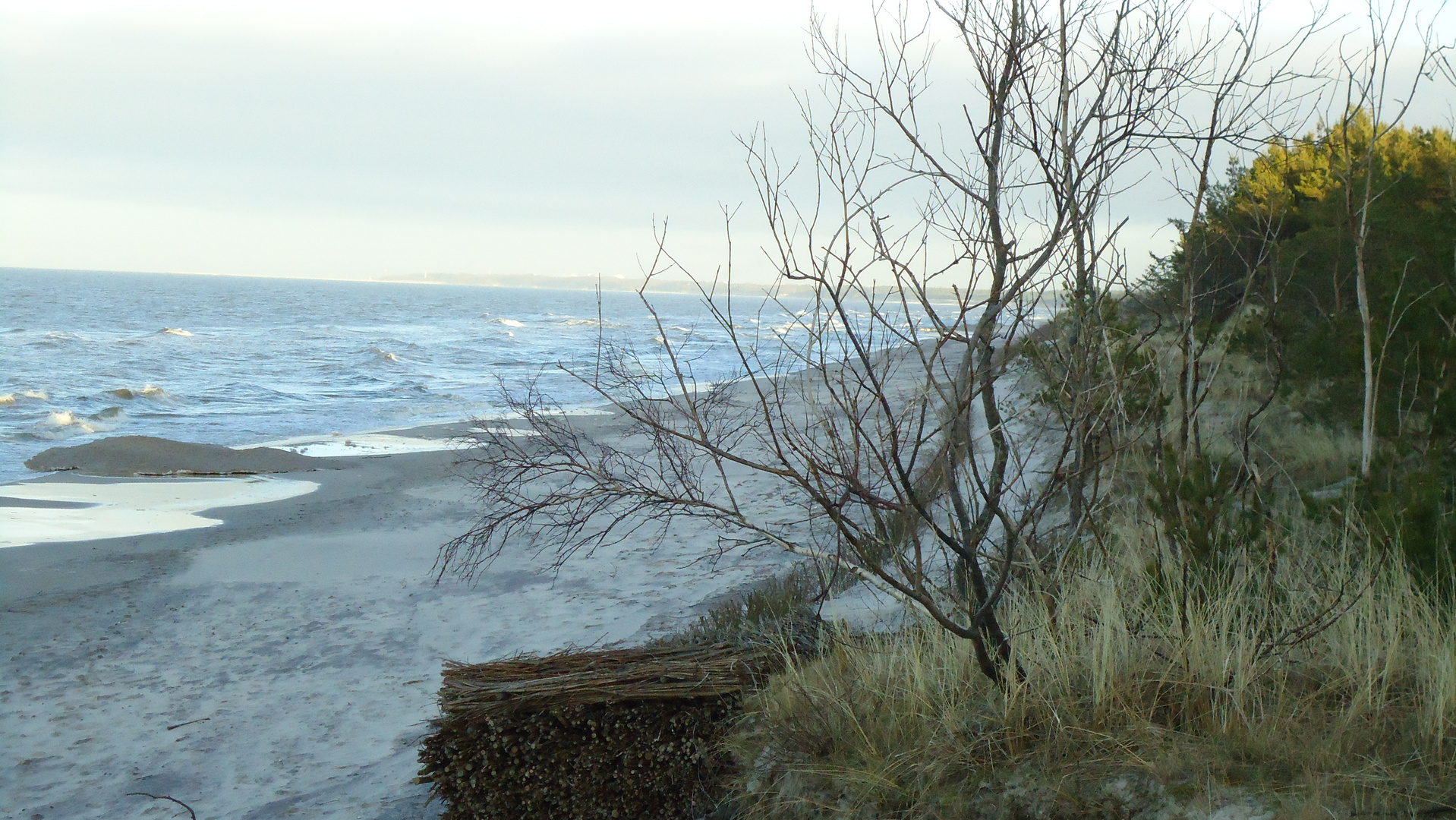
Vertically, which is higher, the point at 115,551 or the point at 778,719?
the point at 778,719

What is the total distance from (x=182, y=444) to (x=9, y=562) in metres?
7.97

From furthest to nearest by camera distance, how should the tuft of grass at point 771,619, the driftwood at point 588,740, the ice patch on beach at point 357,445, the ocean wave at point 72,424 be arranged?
1. the ocean wave at point 72,424
2. the ice patch on beach at point 357,445
3. the tuft of grass at point 771,619
4. the driftwood at point 588,740

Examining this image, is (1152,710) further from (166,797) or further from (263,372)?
(263,372)

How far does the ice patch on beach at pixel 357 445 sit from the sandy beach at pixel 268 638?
4610mm

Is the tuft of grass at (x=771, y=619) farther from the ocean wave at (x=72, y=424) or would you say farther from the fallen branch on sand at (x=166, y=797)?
the ocean wave at (x=72, y=424)

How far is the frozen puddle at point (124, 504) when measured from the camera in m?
11.2

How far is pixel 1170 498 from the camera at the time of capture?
4500 millimetres

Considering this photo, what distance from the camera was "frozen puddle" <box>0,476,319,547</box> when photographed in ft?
36.6

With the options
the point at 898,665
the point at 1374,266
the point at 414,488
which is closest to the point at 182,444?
the point at 414,488

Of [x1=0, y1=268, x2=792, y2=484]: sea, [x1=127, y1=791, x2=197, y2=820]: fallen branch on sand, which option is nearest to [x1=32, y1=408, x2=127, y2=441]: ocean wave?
[x1=0, y1=268, x2=792, y2=484]: sea

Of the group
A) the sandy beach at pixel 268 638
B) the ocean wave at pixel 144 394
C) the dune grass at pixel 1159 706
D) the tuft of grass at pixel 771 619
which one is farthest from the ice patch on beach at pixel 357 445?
the dune grass at pixel 1159 706

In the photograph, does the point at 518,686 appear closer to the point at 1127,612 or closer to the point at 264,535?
the point at 1127,612

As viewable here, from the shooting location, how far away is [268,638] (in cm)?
757

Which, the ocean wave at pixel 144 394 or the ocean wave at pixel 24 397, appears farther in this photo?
the ocean wave at pixel 144 394
